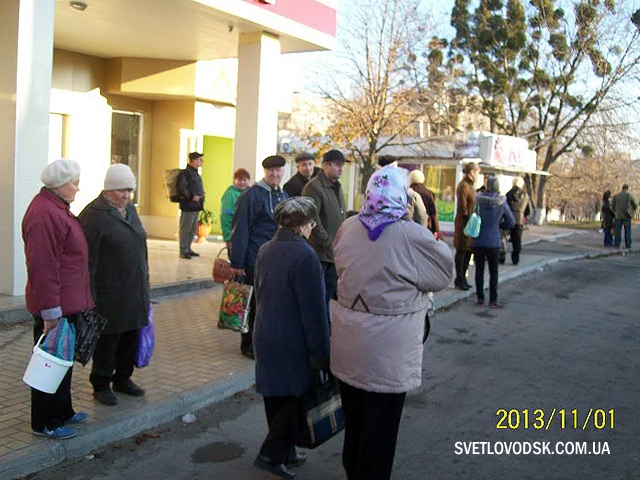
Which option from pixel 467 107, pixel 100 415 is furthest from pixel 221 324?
pixel 467 107

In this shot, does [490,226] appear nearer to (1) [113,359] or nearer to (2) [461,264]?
(2) [461,264]

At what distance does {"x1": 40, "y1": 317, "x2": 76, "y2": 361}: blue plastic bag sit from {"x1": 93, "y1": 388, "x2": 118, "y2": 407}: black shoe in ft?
2.79

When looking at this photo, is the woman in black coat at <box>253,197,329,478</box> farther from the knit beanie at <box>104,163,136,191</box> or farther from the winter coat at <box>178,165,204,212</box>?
the winter coat at <box>178,165,204,212</box>

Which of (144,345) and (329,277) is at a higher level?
(329,277)

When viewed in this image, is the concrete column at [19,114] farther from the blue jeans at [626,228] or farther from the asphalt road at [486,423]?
the blue jeans at [626,228]

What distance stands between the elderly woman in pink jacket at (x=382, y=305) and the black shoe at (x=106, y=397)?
219cm

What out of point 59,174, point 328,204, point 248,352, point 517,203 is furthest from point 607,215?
point 59,174

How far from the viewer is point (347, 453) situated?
3953mm

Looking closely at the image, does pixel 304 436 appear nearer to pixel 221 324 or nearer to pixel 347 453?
pixel 347 453

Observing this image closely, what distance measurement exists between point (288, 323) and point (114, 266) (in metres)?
1.61

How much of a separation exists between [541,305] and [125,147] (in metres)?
9.18

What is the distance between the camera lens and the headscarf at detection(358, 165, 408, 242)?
362 centimetres

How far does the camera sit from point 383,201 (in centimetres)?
363

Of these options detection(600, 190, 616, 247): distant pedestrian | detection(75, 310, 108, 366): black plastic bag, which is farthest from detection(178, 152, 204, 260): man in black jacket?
detection(600, 190, 616, 247): distant pedestrian
